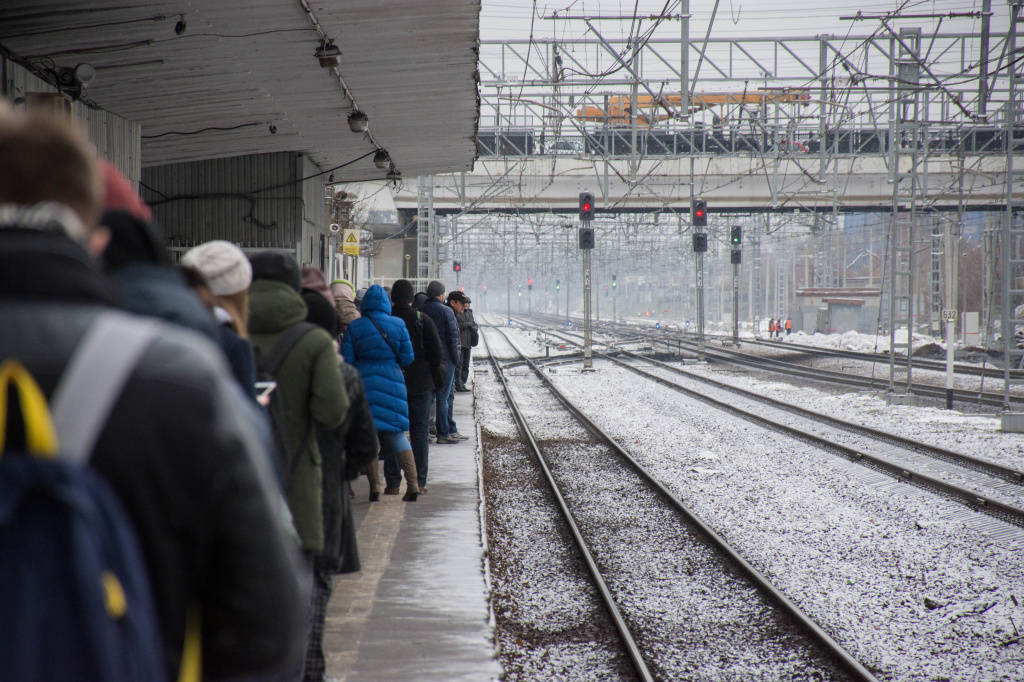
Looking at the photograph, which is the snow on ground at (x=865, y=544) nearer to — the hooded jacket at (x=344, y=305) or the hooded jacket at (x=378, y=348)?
the hooded jacket at (x=378, y=348)

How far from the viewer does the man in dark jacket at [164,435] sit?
4.45 ft

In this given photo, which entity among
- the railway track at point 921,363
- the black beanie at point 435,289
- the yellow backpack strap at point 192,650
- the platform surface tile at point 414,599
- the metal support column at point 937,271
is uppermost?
the metal support column at point 937,271

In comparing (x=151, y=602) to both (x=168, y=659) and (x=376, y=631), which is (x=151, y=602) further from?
(x=376, y=631)

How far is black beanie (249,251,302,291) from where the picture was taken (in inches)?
143

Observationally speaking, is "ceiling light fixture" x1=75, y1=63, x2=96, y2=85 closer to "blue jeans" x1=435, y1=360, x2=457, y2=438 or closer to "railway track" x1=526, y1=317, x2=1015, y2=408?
"blue jeans" x1=435, y1=360, x2=457, y2=438

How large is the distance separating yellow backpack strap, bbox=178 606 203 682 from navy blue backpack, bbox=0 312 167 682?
13 cm

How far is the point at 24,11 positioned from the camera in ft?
19.3

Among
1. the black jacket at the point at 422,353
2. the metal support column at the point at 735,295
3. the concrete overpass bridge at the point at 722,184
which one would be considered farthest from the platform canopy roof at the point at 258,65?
the metal support column at the point at 735,295

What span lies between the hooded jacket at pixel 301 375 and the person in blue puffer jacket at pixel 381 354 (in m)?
2.92

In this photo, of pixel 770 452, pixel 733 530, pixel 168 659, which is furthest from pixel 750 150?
pixel 168 659

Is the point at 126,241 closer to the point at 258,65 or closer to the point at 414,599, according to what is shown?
the point at 414,599

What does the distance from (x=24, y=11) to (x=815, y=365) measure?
24.9 meters

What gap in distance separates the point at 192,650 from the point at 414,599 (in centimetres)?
415

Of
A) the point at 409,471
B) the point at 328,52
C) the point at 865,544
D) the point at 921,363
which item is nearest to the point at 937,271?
the point at 921,363
